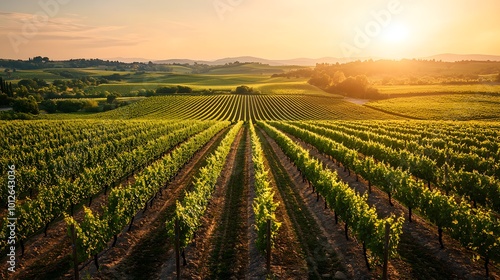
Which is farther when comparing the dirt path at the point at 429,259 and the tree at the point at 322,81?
the tree at the point at 322,81

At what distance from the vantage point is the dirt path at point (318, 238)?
12.4 m

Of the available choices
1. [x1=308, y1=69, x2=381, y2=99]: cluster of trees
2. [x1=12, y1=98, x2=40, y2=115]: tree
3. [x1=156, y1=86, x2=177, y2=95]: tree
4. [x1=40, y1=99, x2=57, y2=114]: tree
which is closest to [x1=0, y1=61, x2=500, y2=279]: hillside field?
[x1=12, y1=98, x2=40, y2=115]: tree

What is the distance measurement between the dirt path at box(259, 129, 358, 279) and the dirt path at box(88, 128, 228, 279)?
644cm

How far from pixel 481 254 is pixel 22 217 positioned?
18.9m

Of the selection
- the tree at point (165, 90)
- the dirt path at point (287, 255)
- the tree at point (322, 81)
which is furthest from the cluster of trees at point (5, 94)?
the tree at point (322, 81)

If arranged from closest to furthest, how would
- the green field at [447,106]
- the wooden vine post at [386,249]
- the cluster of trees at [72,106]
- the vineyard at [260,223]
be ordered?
the wooden vine post at [386,249] → the vineyard at [260,223] → the green field at [447,106] → the cluster of trees at [72,106]

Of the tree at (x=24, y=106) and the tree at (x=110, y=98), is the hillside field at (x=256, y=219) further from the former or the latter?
the tree at (x=110, y=98)

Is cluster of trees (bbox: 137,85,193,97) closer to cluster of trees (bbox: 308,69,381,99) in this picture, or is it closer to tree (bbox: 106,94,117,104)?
tree (bbox: 106,94,117,104)

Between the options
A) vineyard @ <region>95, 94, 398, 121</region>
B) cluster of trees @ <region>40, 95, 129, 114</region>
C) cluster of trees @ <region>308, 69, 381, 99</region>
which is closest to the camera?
vineyard @ <region>95, 94, 398, 121</region>

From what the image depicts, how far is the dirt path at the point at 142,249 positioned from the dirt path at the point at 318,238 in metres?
6.44

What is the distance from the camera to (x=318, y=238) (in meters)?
15.0

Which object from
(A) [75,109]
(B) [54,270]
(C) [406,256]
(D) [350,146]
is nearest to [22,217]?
(B) [54,270]

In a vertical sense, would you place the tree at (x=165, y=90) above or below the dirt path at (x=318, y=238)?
above

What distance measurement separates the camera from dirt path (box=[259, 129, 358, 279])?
12398 millimetres
